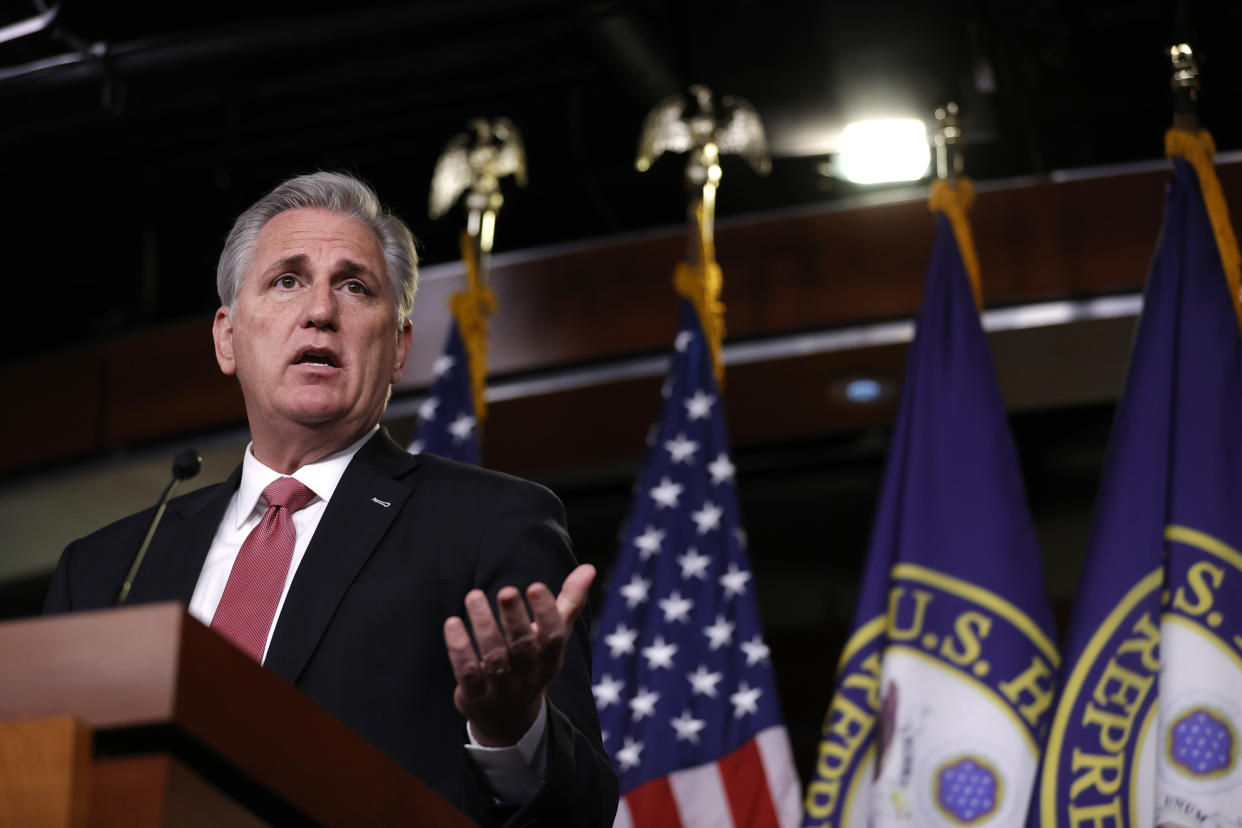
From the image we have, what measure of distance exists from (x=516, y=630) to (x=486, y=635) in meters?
0.02

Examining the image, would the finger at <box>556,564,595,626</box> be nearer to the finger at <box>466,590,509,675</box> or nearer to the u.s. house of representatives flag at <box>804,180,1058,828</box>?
the finger at <box>466,590,509,675</box>

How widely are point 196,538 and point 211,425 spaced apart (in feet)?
11.6

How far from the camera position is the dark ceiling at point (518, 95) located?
4.11 m

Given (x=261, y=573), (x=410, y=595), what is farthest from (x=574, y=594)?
(x=261, y=573)

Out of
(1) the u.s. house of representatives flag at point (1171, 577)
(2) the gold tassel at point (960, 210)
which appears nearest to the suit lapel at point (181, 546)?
(1) the u.s. house of representatives flag at point (1171, 577)

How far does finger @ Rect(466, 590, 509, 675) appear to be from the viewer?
1.22 metres

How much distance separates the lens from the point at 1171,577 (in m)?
3.05

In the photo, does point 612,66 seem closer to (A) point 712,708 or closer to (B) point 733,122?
(B) point 733,122

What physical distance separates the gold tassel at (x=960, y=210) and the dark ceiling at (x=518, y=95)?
0.58 m

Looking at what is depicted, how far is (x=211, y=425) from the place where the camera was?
5.19 metres

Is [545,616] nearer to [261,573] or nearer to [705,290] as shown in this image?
[261,573]

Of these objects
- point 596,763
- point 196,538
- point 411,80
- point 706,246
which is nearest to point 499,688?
point 596,763

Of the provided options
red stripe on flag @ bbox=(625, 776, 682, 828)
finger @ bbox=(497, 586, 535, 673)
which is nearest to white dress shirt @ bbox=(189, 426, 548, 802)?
finger @ bbox=(497, 586, 535, 673)

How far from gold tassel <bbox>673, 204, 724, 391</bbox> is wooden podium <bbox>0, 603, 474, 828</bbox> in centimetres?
282
